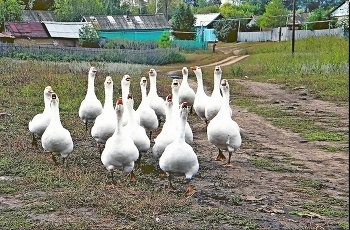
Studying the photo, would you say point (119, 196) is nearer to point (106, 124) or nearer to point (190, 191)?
point (190, 191)

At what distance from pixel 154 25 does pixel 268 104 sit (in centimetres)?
4256

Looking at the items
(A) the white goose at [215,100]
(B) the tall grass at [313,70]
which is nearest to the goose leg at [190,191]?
(A) the white goose at [215,100]

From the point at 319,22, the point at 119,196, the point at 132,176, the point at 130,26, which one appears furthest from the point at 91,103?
the point at 319,22

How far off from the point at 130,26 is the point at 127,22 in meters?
0.66

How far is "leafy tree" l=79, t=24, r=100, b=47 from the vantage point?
4844cm

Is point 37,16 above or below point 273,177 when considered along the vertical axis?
above

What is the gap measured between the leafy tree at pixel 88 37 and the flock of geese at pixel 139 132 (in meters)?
38.0

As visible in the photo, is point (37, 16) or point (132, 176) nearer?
point (132, 176)

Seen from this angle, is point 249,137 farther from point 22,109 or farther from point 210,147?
point 22,109

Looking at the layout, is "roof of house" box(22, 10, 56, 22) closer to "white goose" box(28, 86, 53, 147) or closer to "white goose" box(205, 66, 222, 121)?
"white goose" box(205, 66, 222, 121)

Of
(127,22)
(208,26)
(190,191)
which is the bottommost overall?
(190,191)

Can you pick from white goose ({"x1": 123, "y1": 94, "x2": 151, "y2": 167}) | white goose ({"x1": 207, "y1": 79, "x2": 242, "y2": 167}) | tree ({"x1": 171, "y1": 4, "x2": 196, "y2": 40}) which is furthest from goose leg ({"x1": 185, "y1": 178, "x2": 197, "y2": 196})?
tree ({"x1": 171, "y1": 4, "x2": 196, "y2": 40})

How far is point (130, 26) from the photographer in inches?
2283

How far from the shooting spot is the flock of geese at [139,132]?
759 cm
